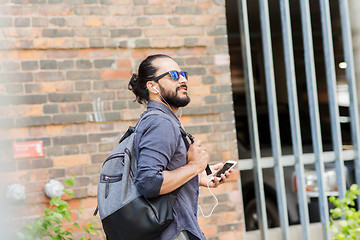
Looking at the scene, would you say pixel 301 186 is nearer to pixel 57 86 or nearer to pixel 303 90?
pixel 57 86

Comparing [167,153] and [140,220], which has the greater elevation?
[167,153]

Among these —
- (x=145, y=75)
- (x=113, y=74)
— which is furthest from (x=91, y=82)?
(x=145, y=75)

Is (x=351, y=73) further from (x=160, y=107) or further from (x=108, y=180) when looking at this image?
(x=108, y=180)

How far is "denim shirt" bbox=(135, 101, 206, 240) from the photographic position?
221cm

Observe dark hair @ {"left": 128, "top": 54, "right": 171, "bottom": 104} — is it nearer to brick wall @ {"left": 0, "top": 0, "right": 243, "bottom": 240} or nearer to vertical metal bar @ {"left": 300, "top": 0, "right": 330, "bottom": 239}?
brick wall @ {"left": 0, "top": 0, "right": 243, "bottom": 240}

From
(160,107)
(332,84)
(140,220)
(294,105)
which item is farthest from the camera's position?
(332,84)

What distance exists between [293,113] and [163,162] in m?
2.75

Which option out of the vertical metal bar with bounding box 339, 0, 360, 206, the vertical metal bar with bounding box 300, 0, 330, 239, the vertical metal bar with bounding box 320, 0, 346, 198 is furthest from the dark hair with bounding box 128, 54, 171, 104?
the vertical metal bar with bounding box 339, 0, 360, 206

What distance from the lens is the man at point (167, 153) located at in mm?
2225

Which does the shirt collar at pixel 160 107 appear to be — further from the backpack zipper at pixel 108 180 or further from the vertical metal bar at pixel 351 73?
the vertical metal bar at pixel 351 73

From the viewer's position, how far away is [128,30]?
423 centimetres

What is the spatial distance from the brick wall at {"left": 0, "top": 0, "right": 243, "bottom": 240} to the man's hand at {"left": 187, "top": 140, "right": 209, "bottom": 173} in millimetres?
1821

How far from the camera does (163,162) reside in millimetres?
2254

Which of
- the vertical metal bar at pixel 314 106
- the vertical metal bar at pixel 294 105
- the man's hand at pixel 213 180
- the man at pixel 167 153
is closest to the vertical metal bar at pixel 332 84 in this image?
the vertical metal bar at pixel 314 106
